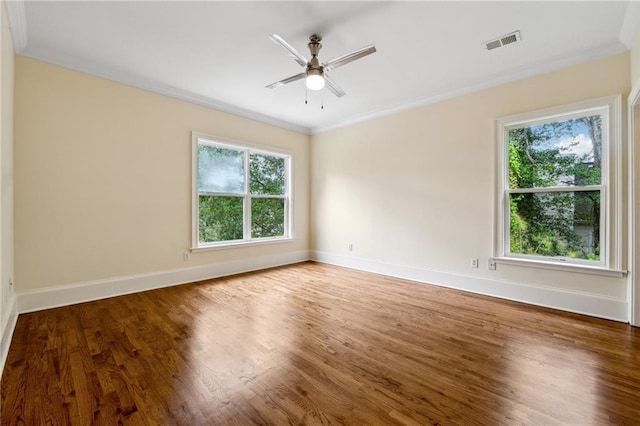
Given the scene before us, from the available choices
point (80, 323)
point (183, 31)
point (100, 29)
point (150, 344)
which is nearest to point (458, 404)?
point (150, 344)

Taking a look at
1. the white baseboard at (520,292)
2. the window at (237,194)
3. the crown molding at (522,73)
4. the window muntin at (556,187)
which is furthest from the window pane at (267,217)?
the window muntin at (556,187)

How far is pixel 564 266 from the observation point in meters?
2.93

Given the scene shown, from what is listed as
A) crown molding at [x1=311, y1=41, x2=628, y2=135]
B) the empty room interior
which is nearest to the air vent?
the empty room interior

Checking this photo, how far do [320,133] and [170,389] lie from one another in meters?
4.86

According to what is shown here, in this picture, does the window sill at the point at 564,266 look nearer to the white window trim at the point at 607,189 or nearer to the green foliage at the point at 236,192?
the white window trim at the point at 607,189

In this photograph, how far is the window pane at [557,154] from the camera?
2.88 meters

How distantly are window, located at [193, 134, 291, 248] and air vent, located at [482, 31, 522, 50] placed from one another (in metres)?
3.56

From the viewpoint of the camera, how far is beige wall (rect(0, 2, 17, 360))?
2049 millimetres

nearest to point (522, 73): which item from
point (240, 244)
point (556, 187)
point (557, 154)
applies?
point (557, 154)

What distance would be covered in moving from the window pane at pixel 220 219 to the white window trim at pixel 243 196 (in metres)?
0.09

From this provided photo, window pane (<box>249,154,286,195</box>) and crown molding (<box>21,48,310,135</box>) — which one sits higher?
crown molding (<box>21,48,310,135</box>)

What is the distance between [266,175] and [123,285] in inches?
109

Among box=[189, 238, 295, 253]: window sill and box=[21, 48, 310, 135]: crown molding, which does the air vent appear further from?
box=[189, 238, 295, 253]: window sill

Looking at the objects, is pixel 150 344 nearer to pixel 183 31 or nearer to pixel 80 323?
pixel 80 323
